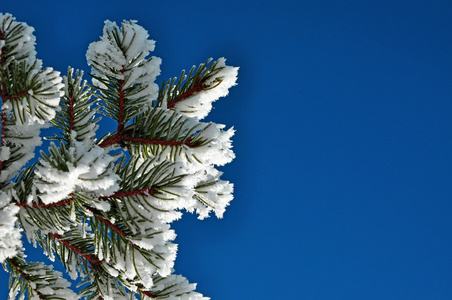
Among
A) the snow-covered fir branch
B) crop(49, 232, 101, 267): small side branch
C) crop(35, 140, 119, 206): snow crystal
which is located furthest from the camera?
crop(49, 232, 101, 267): small side branch

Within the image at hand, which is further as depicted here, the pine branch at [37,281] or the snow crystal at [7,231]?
the pine branch at [37,281]

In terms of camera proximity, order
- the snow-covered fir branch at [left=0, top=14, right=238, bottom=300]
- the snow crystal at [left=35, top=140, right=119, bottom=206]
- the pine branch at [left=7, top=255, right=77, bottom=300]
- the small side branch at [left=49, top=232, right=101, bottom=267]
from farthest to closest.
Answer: the small side branch at [left=49, top=232, right=101, bottom=267]
the pine branch at [left=7, top=255, right=77, bottom=300]
the snow-covered fir branch at [left=0, top=14, right=238, bottom=300]
the snow crystal at [left=35, top=140, right=119, bottom=206]

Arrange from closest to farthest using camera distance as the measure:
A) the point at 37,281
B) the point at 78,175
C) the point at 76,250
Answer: the point at 78,175
the point at 37,281
the point at 76,250

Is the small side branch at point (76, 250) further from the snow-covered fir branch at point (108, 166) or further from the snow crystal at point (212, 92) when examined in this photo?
the snow crystal at point (212, 92)

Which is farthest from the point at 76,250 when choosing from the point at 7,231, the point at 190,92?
the point at 190,92

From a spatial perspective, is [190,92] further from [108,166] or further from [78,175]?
[78,175]

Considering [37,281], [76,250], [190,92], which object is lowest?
[37,281]

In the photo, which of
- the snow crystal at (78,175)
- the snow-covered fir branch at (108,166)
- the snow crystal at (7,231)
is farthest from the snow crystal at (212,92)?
the snow crystal at (7,231)

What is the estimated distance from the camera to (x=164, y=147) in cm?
147

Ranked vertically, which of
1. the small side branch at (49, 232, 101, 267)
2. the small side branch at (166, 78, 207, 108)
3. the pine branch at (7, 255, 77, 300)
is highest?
the small side branch at (166, 78, 207, 108)

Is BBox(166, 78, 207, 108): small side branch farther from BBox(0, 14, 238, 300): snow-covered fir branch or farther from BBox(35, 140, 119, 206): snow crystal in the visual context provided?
BBox(35, 140, 119, 206): snow crystal

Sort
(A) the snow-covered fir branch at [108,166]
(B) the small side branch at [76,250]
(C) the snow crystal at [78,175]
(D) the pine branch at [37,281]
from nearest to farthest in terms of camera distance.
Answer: (C) the snow crystal at [78,175]
(A) the snow-covered fir branch at [108,166]
(D) the pine branch at [37,281]
(B) the small side branch at [76,250]

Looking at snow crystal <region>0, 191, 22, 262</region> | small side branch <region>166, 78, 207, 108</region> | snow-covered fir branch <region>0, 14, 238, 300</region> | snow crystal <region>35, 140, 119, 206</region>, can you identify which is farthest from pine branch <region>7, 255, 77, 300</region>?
small side branch <region>166, 78, 207, 108</region>

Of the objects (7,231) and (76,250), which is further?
(76,250)
